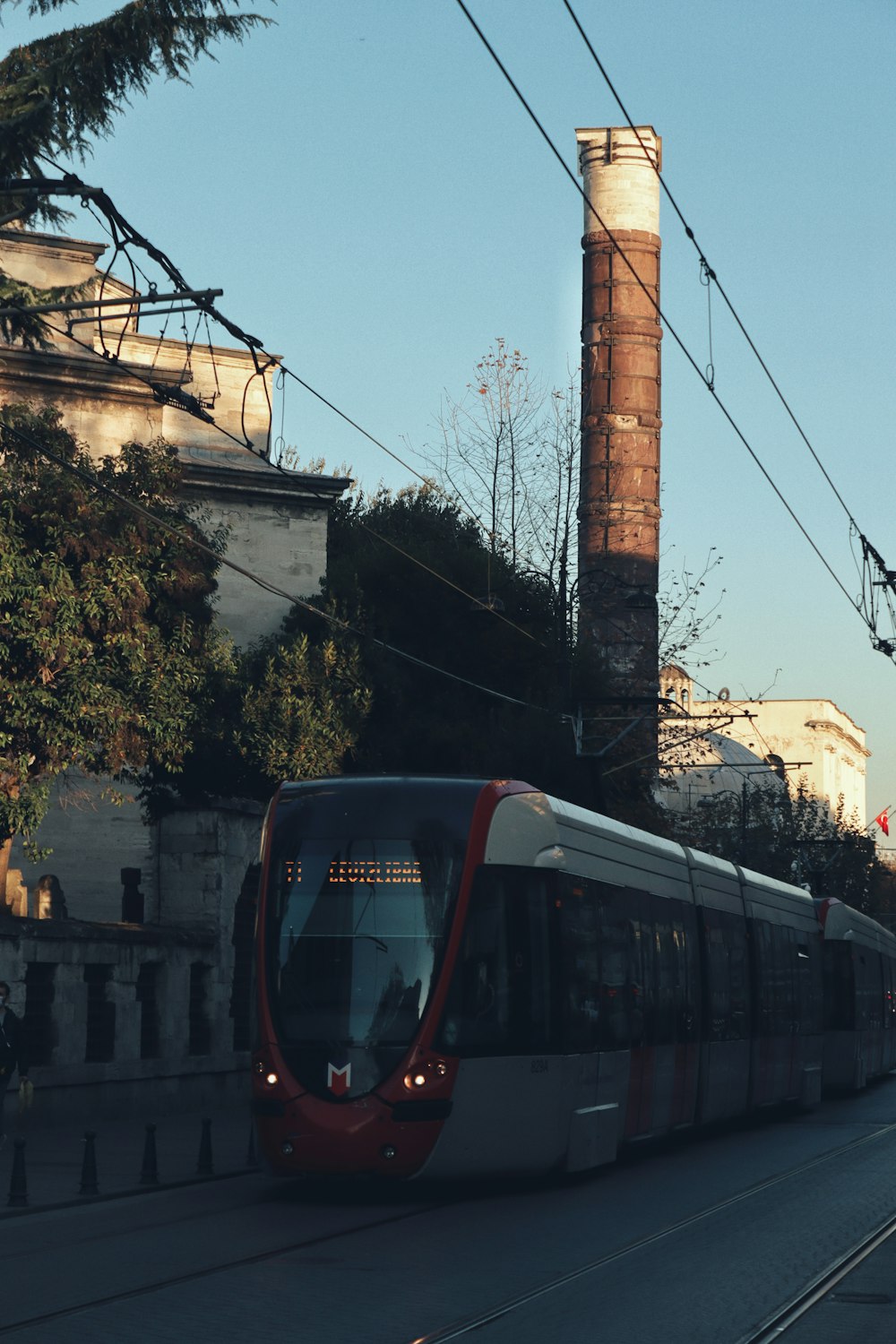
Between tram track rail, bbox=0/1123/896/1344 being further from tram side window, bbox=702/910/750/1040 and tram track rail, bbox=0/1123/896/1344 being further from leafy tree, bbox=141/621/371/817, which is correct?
leafy tree, bbox=141/621/371/817

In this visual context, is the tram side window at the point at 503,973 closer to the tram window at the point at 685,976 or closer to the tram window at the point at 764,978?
the tram window at the point at 685,976

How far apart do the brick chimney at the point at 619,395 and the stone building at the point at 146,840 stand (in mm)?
21628

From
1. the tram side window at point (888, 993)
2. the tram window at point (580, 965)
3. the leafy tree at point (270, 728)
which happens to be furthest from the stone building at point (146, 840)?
the tram side window at point (888, 993)

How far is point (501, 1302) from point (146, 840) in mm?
21582

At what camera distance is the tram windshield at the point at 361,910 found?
12664mm

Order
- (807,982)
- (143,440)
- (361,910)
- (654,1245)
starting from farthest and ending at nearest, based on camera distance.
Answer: (143,440)
(807,982)
(361,910)
(654,1245)

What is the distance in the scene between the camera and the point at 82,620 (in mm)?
19625

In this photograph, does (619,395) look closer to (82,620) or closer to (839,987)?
(839,987)

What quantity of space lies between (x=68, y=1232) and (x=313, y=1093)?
5.88 ft

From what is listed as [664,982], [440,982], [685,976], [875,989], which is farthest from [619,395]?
[440,982]

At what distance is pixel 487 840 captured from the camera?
13195mm

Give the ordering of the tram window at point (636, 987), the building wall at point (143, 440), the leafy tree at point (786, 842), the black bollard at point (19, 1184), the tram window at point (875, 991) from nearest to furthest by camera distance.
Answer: the black bollard at point (19, 1184) → the tram window at point (636, 987) → the building wall at point (143, 440) → the tram window at point (875, 991) → the leafy tree at point (786, 842)

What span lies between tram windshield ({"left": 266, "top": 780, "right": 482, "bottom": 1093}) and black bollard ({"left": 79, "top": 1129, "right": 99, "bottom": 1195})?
6.59 ft

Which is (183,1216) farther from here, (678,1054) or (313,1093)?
(678,1054)
